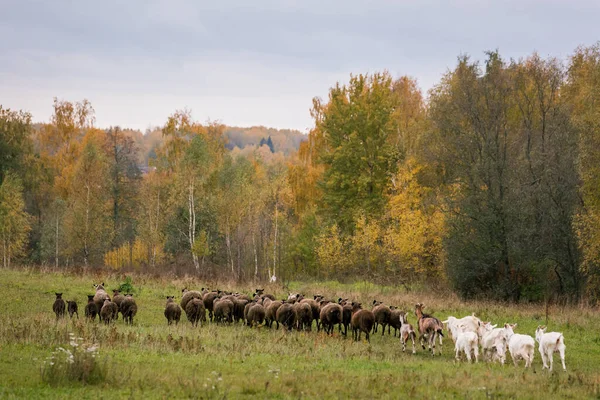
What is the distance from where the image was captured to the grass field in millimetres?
12438

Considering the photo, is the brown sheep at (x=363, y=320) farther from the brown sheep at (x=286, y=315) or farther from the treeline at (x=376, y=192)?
the treeline at (x=376, y=192)

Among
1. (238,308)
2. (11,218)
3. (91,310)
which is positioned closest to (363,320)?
(238,308)

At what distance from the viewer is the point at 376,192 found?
55.3m

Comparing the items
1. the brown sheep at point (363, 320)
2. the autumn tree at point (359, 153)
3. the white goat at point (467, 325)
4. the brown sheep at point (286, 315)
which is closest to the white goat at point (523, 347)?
the white goat at point (467, 325)

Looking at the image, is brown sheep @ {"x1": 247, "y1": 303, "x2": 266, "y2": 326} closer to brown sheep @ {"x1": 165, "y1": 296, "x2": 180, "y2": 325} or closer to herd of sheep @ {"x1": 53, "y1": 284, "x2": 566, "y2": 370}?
herd of sheep @ {"x1": 53, "y1": 284, "x2": 566, "y2": 370}

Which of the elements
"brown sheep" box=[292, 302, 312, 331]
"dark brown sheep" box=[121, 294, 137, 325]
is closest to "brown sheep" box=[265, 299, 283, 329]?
"brown sheep" box=[292, 302, 312, 331]

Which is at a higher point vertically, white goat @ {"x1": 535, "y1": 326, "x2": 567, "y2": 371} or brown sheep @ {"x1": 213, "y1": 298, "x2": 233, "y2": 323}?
white goat @ {"x1": 535, "y1": 326, "x2": 567, "y2": 371}

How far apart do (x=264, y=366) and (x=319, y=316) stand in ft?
31.9

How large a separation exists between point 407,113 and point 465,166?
1038 inches

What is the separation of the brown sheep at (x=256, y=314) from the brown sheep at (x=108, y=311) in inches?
195

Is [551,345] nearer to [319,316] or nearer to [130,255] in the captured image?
[319,316]

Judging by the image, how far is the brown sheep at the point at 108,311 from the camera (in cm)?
2339

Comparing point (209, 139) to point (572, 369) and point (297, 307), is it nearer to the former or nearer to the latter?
point (297, 307)

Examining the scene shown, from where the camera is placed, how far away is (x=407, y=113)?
63781 millimetres
